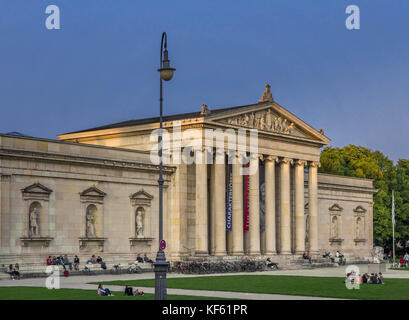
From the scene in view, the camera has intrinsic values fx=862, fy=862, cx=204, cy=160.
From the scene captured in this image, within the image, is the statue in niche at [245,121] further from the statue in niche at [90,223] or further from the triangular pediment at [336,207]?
the triangular pediment at [336,207]

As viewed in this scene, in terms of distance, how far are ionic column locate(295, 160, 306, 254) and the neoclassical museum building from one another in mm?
110

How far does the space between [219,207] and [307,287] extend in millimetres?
30603

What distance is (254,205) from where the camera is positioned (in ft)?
285

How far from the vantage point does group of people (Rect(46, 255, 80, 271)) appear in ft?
226

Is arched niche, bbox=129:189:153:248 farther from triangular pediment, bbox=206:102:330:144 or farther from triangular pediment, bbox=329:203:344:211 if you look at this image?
triangular pediment, bbox=329:203:344:211

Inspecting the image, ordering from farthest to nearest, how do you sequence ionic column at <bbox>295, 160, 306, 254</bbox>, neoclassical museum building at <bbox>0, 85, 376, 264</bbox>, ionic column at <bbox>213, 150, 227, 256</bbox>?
ionic column at <bbox>295, 160, 306, 254</bbox> < ionic column at <bbox>213, 150, 227, 256</bbox> < neoclassical museum building at <bbox>0, 85, 376, 264</bbox>

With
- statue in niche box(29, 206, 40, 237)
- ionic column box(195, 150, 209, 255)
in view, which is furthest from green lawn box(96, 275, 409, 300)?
ionic column box(195, 150, 209, 255)

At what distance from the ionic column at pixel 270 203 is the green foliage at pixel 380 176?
4055cm

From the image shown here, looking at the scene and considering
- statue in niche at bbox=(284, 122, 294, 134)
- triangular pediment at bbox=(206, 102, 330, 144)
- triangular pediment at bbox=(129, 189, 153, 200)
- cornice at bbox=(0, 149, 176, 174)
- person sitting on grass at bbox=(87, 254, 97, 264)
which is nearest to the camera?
cornice at bbox=(0, 149, 176, 174)

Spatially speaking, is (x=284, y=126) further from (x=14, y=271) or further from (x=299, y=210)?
(x=14, y=271)

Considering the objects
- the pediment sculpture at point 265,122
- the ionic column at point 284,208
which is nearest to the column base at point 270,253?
the ionic column at point 284,208

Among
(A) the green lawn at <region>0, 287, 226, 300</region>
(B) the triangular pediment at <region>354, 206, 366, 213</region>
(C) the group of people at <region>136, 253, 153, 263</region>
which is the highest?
(B) the triangular pediment at <region>354, 206, 366, 213</region>

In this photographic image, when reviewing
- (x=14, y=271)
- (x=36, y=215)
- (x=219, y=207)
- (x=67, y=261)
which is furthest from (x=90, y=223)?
(x=219, y=207)
